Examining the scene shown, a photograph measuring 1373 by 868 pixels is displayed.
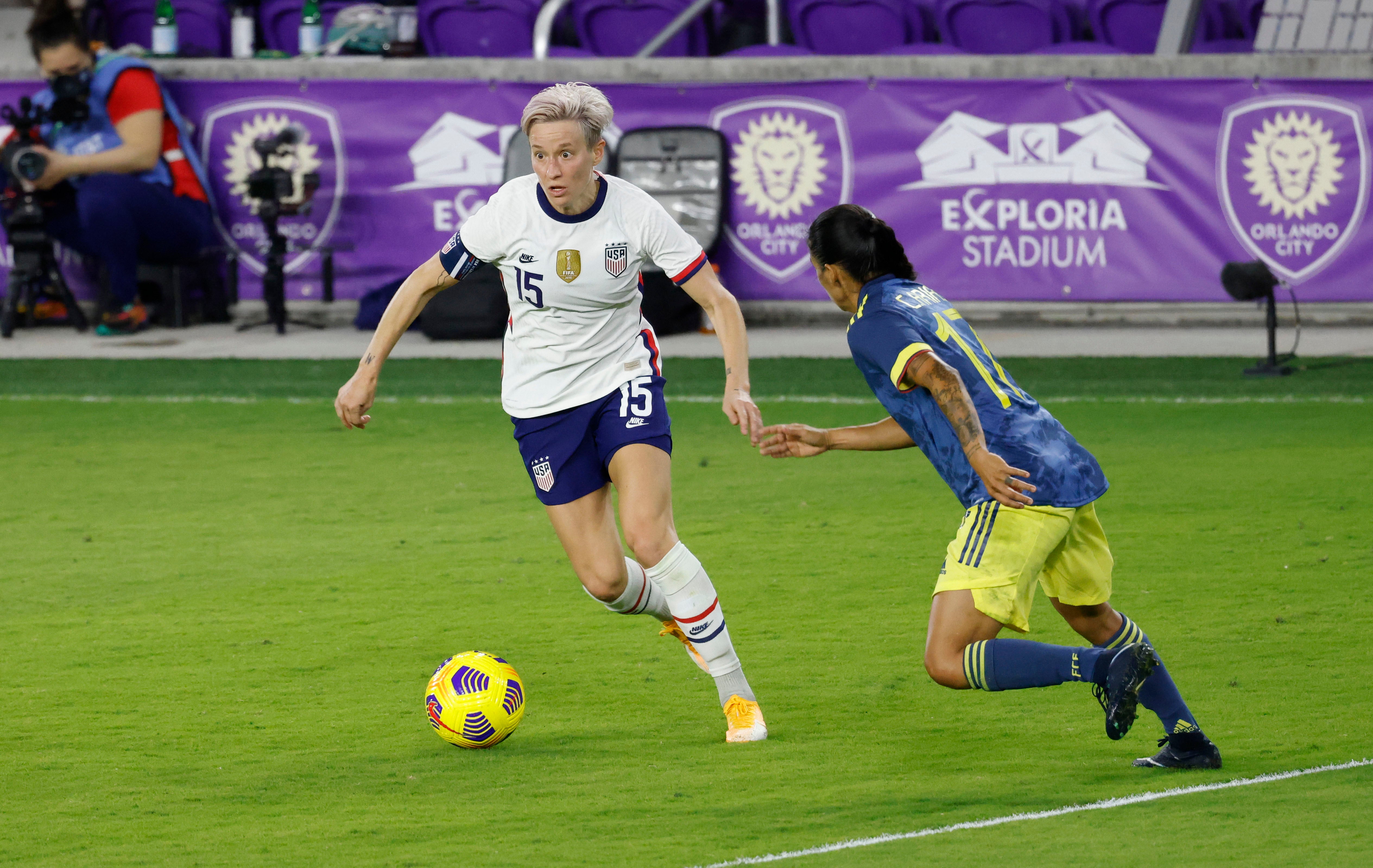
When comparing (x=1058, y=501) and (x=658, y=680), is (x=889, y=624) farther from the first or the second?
(x=1058, y=501)

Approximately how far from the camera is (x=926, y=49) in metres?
16.9

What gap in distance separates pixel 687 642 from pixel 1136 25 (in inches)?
537

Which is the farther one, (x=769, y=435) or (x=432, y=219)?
(x=432, y=219)

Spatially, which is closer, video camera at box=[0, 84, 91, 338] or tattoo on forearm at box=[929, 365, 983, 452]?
tattoo on forearm at box=[929, 365, 983, 452]

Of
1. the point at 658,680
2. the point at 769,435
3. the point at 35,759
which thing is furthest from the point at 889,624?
the point at 35,759

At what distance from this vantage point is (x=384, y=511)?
359 inches

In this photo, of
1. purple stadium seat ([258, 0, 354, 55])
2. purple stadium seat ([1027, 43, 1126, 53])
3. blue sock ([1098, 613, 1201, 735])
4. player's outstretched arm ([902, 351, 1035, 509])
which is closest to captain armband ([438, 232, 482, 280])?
player's outstretched arm ([902, 351, 1035, 509])

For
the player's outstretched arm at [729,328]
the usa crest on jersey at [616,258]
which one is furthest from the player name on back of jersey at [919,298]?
the usa crest on jersey at [616,258]

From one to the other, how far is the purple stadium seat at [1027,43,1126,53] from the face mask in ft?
29.0

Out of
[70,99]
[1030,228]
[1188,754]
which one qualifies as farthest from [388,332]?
[70,99]

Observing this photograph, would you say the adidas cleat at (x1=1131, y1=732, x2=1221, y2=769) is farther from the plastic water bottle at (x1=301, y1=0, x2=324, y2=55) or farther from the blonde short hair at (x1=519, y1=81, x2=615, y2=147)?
the plastic water bottle at (x1=301, y1=0, x2=324, y2=55)

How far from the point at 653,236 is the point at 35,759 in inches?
98.9

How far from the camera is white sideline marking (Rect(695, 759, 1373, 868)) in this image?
4.26m

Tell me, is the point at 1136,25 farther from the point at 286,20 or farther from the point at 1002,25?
the point at 286,20
